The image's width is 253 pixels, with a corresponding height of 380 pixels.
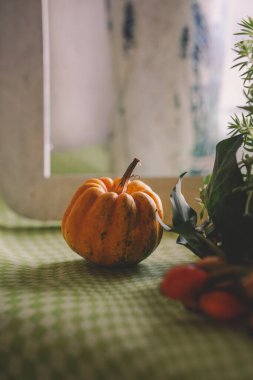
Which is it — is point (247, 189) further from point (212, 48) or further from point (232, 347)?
point (212, 48)

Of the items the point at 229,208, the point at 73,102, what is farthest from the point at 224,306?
the point at 73,102

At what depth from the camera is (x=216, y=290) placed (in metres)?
0.40

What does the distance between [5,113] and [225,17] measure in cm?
74

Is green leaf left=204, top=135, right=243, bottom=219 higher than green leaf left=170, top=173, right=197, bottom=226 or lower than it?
higher

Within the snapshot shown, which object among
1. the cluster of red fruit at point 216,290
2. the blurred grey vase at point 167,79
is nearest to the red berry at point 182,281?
the cluster of red fruit at point 216,290

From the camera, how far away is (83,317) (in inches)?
16.9

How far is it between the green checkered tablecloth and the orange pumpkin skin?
0.26 ft

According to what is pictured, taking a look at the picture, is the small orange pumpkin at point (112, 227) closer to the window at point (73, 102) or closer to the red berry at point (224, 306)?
the red berry at point (224, 306)

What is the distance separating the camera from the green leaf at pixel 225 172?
54cm

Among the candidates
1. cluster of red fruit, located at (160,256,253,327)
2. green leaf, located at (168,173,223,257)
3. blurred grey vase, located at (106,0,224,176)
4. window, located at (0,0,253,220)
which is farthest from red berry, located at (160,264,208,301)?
blurred grey vase, located at (106,0,224,176)

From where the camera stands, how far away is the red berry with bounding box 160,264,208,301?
0.39 meters

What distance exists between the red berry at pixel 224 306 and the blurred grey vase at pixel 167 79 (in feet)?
3.07

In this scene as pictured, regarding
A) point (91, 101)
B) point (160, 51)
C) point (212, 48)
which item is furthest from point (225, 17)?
point (91, 101)

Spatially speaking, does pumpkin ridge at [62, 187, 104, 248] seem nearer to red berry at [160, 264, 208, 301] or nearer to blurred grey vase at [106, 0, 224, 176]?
red berry at [160, 264, 208, 301]
